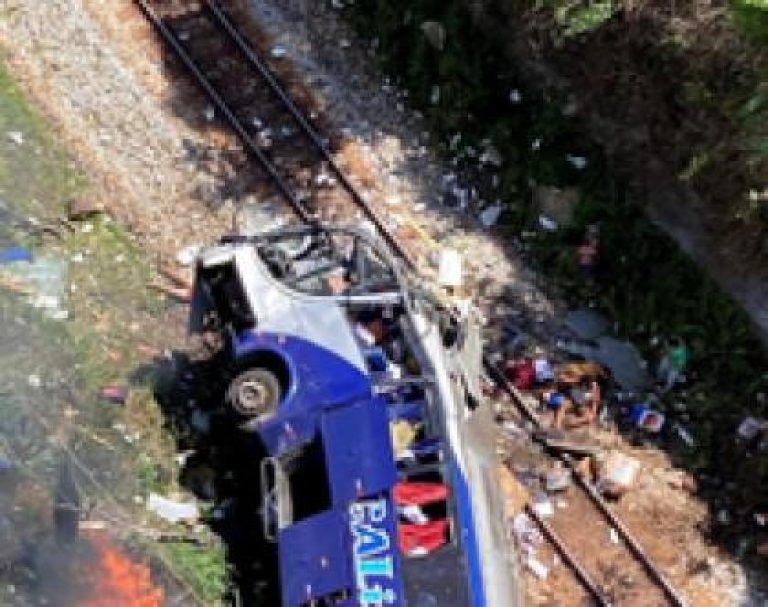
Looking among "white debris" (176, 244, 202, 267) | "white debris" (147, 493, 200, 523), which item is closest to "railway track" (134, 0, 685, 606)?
"white debris" (176, 244, 202, 267)

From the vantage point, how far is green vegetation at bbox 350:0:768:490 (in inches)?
614

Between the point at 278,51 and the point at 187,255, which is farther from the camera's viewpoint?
the point at 278,51

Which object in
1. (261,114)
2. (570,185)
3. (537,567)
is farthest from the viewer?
(261,114)

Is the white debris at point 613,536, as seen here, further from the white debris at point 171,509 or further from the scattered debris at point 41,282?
the scattered debris at point 41,282

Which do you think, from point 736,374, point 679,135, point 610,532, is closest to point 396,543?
point 610,532

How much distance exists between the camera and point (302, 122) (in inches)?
687

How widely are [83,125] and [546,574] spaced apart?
7019mm

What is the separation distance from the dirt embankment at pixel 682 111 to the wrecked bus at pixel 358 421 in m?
2.94

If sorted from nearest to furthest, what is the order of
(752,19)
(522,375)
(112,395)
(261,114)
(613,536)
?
(112,395)
(613,536)
(752,19)
(522,375)
(261,114)

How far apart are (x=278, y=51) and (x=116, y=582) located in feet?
24.3

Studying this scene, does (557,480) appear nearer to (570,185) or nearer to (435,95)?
(570,185)

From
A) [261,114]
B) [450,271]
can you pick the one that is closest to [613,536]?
[450,271]

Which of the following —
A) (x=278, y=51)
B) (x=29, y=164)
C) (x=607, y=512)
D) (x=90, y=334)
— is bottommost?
(x=607, y=512)

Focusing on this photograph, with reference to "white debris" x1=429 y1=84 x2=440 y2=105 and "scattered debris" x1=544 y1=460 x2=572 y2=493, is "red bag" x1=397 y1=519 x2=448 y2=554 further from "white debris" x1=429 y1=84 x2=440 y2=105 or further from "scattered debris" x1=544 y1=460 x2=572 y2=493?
"white debris" x1=429 y1=84 x2=440 y2=105
